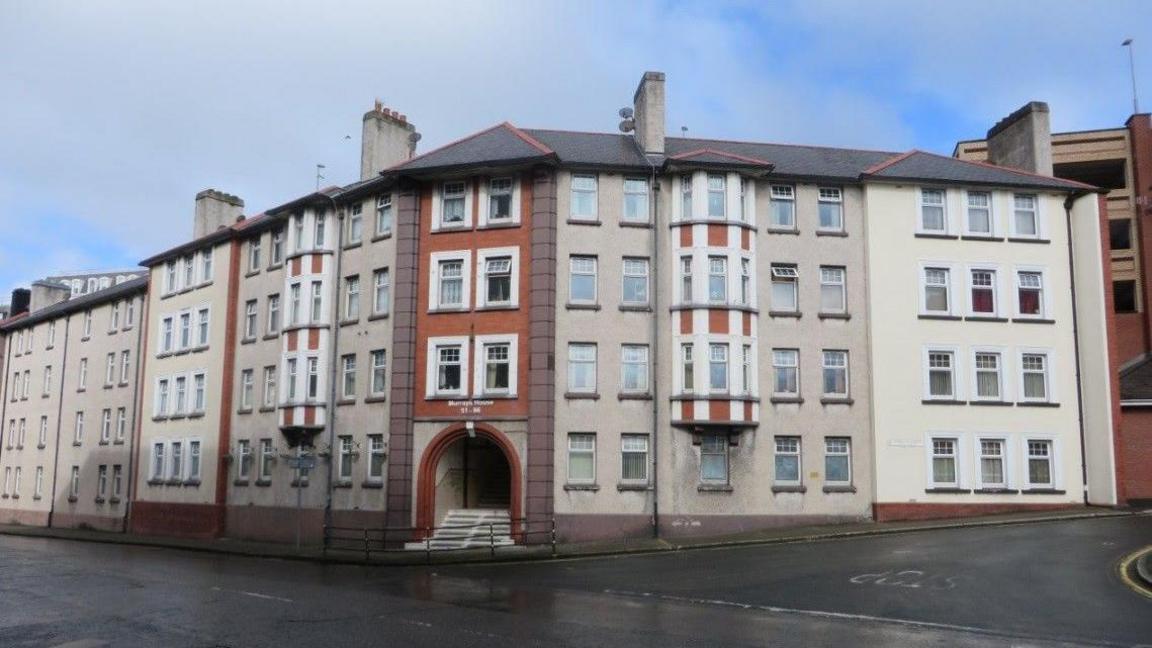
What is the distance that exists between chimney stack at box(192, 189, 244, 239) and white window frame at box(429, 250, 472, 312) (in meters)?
18.4

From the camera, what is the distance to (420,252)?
33625 millimetres

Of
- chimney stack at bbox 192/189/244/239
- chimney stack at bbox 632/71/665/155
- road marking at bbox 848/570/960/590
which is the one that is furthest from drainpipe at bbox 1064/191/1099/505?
chimney stack at bbox 192/189/244/239

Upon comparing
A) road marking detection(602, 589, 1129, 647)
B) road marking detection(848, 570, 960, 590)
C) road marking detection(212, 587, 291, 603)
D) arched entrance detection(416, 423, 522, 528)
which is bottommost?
road marking detection(212, 587, 291, 603)

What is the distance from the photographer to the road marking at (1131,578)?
57.9 ft

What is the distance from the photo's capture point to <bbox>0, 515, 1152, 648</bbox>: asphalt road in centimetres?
1398

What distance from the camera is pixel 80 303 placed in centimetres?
5400

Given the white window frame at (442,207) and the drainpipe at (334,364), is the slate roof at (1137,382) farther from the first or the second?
the drainpipe at (334,364)

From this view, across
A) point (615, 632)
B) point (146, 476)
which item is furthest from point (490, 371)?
point (146, 476)

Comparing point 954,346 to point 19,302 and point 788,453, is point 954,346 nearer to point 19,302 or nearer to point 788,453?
point 788,453

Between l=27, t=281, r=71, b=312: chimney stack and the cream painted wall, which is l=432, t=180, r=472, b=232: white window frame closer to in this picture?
the cream painted wall

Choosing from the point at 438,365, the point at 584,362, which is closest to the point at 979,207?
the point at 584,362

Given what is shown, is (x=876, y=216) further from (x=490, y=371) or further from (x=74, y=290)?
(x=74, y=290)

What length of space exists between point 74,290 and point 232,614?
7293 centimetres

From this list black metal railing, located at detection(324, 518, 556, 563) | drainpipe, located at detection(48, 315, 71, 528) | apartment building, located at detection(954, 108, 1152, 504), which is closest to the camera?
black metal railing, located at detection(324, 518, 556, 563)
